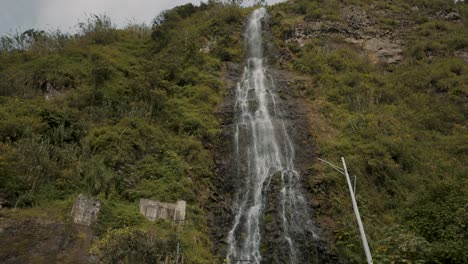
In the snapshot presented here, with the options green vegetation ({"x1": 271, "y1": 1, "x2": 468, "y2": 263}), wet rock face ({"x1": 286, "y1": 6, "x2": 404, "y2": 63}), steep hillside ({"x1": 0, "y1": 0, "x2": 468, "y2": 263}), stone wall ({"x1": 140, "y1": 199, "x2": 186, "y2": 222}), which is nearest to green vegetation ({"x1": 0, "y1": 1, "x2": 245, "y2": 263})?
steep hillside ({"x1": 0, "y1": 0, "x2": 468, "y2": 263})

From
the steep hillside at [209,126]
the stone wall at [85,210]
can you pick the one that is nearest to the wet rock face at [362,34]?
the steep hillside at [209,126]

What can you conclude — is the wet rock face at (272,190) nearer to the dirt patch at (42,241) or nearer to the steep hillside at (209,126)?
the steep hillside at (209,126)

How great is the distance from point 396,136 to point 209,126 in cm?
1100

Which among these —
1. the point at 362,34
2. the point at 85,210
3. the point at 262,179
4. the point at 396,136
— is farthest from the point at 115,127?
the point at 362,34

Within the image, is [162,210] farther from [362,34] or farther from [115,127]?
[362,34]

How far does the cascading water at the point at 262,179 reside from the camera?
57.9 feet

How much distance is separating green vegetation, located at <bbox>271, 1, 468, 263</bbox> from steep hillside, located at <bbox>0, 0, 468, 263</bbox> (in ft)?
0.31

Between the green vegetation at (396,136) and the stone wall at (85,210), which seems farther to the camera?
the stone wall at (85,210)

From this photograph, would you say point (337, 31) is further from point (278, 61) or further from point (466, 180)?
point (466, 180)

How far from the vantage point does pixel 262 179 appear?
21.5 m

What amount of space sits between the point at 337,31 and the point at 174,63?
16.0 meters

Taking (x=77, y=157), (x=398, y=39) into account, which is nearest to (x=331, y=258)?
(x=77, y=157)

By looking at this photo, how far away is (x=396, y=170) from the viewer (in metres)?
21.3

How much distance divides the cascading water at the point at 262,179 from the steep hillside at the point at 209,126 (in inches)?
32.3
